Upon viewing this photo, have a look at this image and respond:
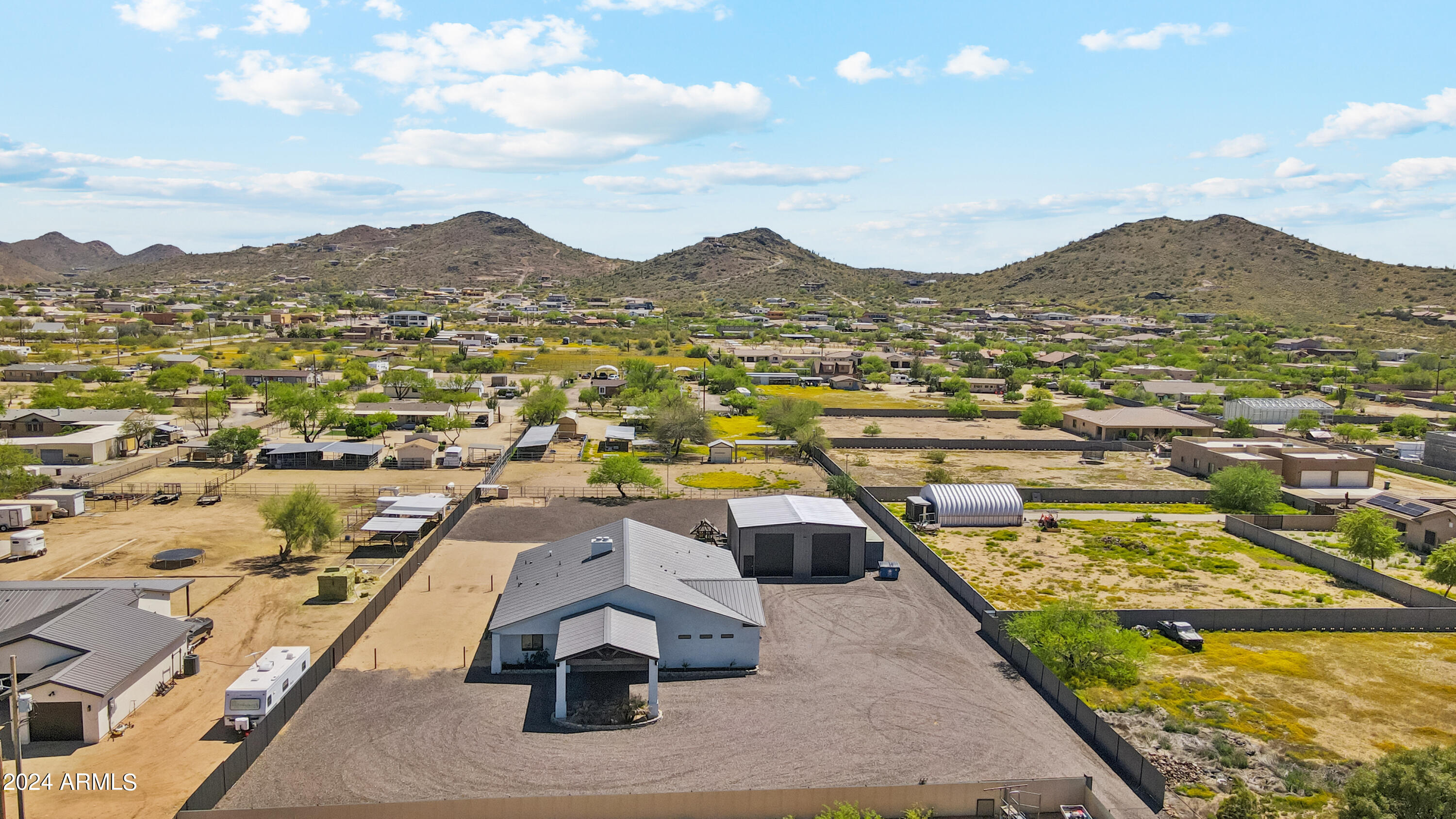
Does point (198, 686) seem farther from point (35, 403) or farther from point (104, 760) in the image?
point (35, 403)

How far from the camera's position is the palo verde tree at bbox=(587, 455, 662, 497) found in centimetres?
4906

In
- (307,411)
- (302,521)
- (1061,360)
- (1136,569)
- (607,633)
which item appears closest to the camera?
(607,633)

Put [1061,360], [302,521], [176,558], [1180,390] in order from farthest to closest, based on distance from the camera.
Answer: [1061,360] < [1180,390] < [302,521] < [176,558]

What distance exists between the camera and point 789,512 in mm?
38469

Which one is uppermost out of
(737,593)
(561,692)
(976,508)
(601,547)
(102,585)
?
(601,547)

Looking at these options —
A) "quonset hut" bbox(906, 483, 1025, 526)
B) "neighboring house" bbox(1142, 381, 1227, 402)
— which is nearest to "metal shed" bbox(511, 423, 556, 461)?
"quonset hut" bbox(906, 483, 1025, 526)

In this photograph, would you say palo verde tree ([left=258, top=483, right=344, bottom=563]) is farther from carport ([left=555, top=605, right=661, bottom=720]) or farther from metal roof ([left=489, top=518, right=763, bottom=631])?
carport ([left=555, top=605, right=661, bottom=720])

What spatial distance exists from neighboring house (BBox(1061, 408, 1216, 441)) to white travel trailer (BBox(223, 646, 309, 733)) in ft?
215

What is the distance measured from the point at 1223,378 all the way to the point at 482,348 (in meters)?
103

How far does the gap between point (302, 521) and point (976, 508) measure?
33.1 metres

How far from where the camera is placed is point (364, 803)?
61.0 feet

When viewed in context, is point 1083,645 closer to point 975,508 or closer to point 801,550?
point 801,550

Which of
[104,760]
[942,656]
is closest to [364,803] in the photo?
[104,760]

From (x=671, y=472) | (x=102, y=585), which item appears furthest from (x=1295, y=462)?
(x=102, y=585)
